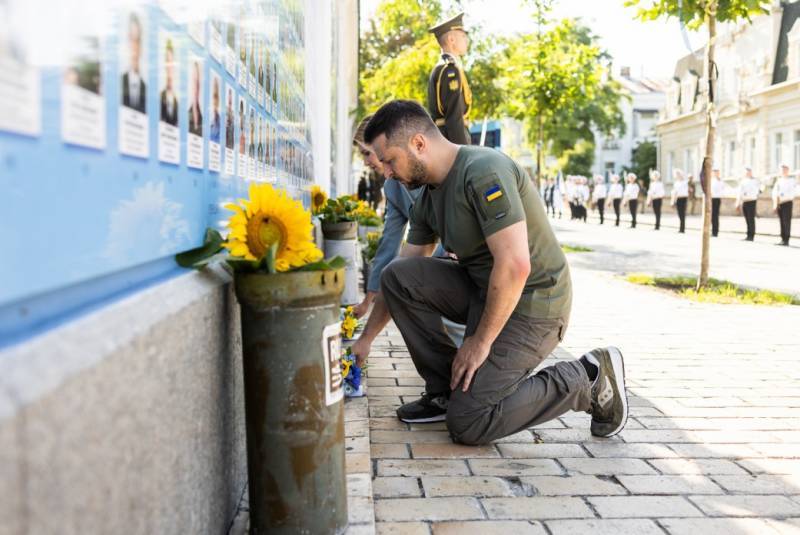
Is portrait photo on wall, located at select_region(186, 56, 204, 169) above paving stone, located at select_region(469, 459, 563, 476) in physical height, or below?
above

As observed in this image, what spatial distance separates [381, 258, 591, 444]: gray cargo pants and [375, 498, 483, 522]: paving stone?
59cm

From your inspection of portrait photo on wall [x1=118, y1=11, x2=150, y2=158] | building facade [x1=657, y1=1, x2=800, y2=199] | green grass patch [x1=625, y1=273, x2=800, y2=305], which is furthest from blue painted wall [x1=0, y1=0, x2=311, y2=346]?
building facade [x1=657, y1=1, x2=800, y2=199]

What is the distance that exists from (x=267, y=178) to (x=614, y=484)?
2106 millimetres

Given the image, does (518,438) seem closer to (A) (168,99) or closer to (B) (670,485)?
(B) (670,485)

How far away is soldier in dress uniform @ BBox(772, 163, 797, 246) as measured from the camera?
1906cm

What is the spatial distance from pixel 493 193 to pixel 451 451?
1.16 meters

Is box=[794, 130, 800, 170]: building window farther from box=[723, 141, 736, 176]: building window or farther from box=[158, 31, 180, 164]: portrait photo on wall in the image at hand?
box=[158, 31, 180, 164]: portrait photo on wall

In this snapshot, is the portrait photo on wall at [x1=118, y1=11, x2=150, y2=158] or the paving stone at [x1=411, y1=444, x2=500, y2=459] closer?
the portrait photo on wall at [x1=118, y1=11, x2=150, y2=158]

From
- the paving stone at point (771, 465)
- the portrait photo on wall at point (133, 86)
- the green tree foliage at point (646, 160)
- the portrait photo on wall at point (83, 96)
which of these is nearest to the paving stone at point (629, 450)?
the paving stone at point (771, 465)

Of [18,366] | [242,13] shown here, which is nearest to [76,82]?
[18,366]

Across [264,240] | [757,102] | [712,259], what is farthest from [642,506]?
[757,102]

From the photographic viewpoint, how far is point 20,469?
1.15 m

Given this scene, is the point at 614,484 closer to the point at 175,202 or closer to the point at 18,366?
the point at 175,202

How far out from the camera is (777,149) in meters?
39.2
